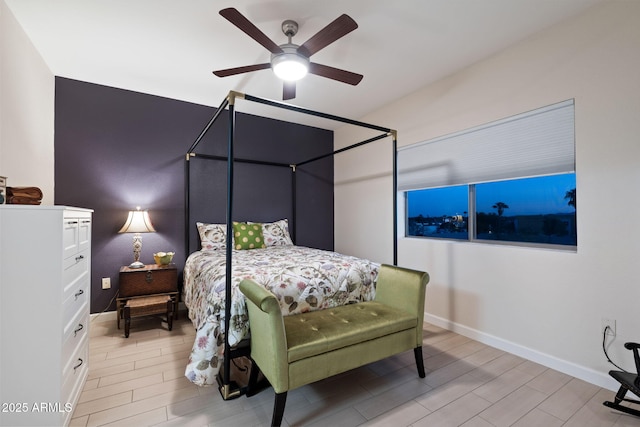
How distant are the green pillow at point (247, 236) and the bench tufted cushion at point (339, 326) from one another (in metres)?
1.62

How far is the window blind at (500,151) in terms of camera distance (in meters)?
2.16

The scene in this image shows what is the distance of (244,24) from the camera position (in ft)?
5.58

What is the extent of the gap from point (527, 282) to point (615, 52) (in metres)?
1.69

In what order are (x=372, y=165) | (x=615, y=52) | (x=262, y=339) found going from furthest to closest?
(x=372, y=165) → (x=615, y=52) → (x=262, y=339)

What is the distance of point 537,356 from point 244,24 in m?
3.15

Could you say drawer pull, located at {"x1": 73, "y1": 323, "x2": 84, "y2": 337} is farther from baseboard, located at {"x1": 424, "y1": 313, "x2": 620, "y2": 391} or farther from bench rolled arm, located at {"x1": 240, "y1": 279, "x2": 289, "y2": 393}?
baseboard, located at {"x1": 424, "y1": 313, "x2": 620, "y2": 391}

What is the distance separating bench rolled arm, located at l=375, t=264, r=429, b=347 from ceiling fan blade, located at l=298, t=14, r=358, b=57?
1674 millimetres

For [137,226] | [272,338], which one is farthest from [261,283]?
[137,226]

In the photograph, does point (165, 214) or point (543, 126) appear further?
point (165, 214)

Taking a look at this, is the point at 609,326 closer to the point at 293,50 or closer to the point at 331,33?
the point at 331,33

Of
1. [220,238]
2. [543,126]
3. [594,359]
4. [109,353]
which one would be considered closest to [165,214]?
[220,238]

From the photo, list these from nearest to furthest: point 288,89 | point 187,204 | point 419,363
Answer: point 419,363, point 288,89, point 187,204

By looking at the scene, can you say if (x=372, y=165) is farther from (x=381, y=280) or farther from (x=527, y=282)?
(x=527, y=282)

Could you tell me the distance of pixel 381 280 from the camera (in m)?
2.34
